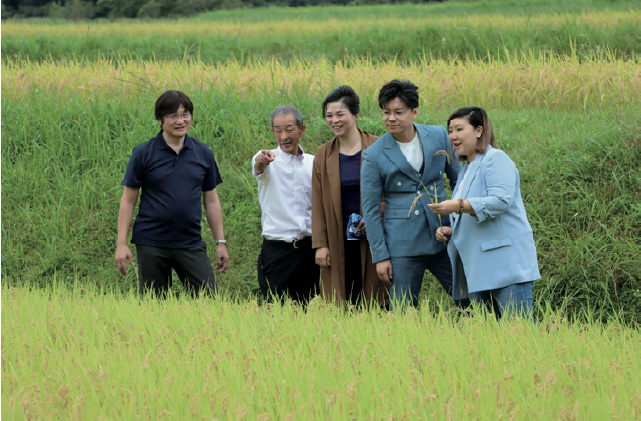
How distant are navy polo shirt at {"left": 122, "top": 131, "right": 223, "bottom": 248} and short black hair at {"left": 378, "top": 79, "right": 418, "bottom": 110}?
1.50 metres

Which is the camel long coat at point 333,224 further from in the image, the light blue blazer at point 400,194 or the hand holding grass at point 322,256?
the light blue blazer at point 400,194

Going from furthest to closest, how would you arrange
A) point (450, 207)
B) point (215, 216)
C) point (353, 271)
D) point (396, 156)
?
point (215, 216) < point (353, 271) < point (396, 156) < point (450, 207)

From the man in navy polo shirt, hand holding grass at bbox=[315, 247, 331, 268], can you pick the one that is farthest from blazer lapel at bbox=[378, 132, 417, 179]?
the man in navy polo shirt

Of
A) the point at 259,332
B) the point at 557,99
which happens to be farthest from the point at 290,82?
the point at 259,332

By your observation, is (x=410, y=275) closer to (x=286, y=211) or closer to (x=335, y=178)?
(x=335, y=178)

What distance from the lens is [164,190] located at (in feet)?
16.5

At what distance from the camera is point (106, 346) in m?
3.70

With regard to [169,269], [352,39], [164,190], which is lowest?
[169,269]

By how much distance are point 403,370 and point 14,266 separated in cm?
576

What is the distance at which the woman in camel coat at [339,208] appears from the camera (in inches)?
190

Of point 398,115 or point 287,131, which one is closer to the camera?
point 398,115

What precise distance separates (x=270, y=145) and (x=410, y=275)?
404 cm

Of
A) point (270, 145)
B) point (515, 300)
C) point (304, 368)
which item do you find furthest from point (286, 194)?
point (270, 145)

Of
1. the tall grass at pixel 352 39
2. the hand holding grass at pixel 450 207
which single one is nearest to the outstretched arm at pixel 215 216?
the hand holding grass at pixel 450 207
